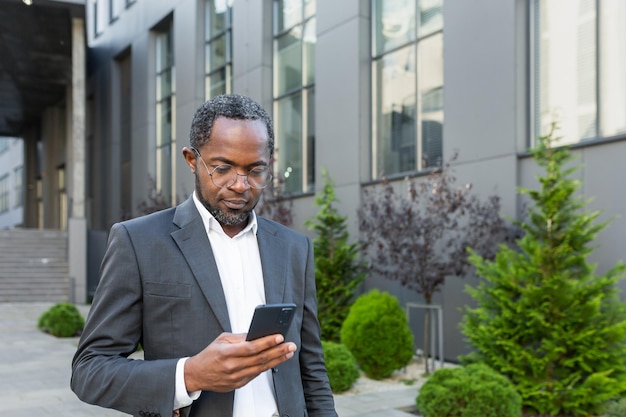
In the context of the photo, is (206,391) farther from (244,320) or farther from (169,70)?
(169,70)

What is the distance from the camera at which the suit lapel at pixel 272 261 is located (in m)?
2.04

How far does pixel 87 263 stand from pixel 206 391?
74.7 ft

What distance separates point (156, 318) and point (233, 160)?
52 centimetres

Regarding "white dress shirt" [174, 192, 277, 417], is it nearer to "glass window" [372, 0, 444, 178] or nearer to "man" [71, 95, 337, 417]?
"man" [71, 95, 337, 417]

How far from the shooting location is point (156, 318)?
1883 mm

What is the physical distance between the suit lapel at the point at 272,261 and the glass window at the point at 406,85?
881 centimetres

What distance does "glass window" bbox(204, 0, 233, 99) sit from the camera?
17953 mm

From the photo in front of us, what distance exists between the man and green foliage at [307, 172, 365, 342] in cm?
900

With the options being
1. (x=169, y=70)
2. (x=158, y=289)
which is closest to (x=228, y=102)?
(x=158, y=289)

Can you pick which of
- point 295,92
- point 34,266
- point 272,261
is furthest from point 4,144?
point 272,261

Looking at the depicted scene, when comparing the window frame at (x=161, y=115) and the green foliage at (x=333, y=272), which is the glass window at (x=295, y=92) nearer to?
the green foliage at (x=333, y=272)

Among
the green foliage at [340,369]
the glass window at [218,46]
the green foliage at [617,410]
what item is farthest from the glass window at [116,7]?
the green foliage at [617,410]

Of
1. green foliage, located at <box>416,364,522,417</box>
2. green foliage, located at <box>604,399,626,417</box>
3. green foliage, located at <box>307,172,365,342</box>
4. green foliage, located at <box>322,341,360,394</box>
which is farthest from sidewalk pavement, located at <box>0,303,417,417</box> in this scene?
green foliage, located at <box>307,172,365,342</box>

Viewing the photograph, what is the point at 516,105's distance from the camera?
31.3 feet
